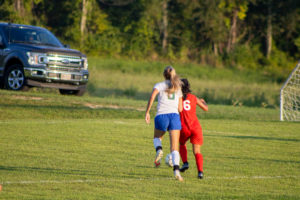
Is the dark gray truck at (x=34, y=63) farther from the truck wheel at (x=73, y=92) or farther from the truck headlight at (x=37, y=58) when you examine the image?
the truck wheel at (x=73, y=92)

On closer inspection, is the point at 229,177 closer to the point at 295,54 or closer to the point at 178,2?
the point at 178,2

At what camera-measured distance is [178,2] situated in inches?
2174

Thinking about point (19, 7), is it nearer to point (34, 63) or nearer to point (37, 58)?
point (37, 58)

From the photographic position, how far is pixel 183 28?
183 feet

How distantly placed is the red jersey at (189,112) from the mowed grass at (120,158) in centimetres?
75

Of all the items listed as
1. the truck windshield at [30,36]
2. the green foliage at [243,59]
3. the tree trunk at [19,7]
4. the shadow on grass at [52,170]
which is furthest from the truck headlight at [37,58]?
the green foliage at [243,59]

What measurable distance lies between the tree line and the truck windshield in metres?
24.9

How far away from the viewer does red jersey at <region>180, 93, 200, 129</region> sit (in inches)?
369

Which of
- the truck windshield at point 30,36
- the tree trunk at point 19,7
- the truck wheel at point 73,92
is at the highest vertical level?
the tree trunk at point 19,7

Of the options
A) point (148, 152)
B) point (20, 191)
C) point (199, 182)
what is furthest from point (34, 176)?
point (148, 152)

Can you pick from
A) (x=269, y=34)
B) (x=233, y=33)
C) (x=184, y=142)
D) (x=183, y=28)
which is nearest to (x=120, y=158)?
(x=184, y=142)

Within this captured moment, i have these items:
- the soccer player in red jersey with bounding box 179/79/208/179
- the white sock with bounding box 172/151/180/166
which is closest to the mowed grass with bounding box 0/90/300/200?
the white sock with bounding box 172/151/180/166

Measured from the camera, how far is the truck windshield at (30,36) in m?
21.4

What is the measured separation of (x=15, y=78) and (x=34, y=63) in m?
0.89
